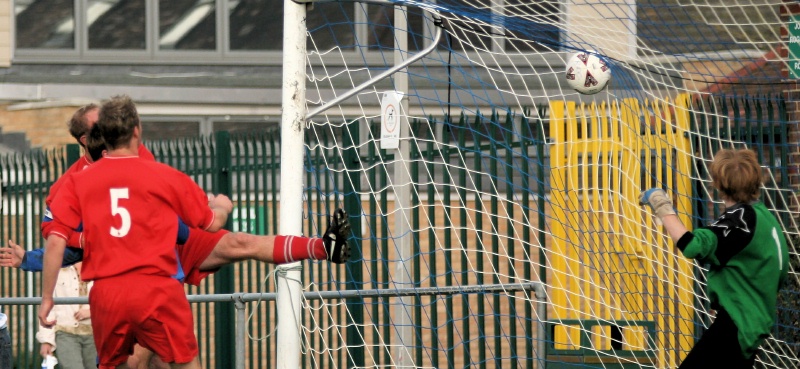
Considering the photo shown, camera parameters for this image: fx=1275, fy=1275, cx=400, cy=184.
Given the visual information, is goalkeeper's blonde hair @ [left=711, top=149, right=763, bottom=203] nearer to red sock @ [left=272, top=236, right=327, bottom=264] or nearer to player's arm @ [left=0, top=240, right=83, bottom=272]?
red sock @ [left=272, top=236, right=327, bottom=264]

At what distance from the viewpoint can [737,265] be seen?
6422mm

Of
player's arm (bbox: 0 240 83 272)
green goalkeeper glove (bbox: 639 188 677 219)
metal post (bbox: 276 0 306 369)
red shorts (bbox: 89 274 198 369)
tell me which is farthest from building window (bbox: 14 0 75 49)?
green goalkeeper glove (bbox: 639 188 677 219)

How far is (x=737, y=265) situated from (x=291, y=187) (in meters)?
2.39

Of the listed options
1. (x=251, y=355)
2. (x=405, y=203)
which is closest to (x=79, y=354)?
(x=251, y=355)

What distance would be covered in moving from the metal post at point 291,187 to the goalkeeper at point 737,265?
74.7 inches

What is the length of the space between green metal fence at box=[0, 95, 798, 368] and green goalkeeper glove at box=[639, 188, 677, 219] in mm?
2263

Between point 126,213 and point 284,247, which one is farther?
point 284,247

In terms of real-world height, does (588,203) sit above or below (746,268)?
above

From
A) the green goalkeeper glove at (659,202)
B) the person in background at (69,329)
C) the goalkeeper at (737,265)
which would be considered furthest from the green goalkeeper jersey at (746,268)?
the person in background at (69,329)

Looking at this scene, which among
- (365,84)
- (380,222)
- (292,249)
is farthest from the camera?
(380,222)

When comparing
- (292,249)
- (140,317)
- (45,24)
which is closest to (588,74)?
(292,249)

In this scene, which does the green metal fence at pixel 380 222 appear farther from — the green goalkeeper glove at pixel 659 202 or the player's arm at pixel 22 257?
the green goalkeeper glove at pixel 659 202

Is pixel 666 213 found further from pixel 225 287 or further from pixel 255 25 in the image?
pixel 255 25

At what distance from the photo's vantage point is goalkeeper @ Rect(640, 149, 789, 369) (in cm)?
638
